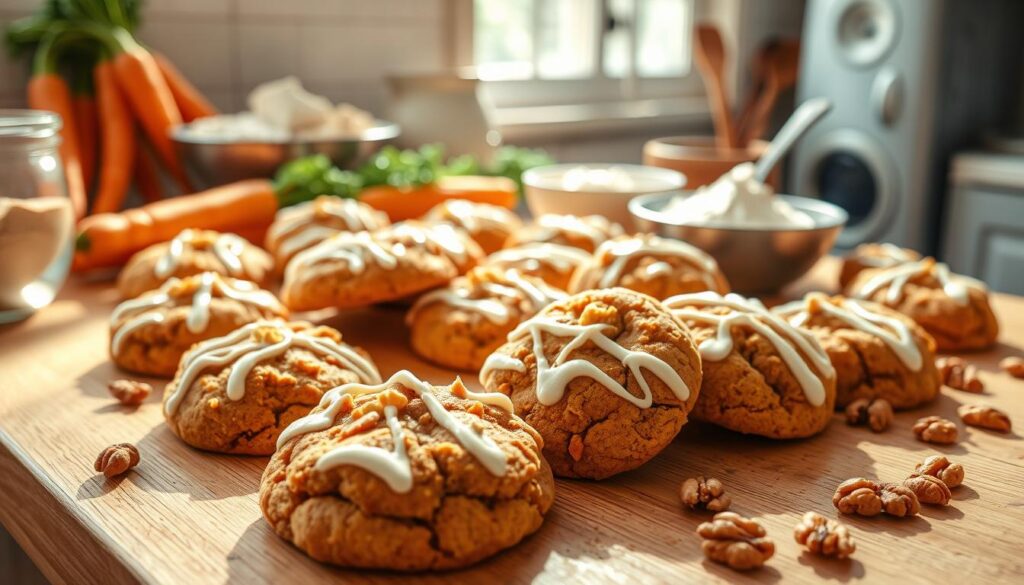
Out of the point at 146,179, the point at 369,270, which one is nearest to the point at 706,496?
the point at 369,270

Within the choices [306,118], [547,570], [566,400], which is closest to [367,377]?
[566,400]

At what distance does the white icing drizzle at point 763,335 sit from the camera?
108 cm

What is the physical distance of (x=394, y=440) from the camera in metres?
0.83

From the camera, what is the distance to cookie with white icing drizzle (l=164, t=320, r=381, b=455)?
3.37 ft

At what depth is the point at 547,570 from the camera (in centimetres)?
79

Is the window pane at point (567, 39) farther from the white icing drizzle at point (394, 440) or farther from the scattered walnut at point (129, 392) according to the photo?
the white icing drizzle at point (394, 440)

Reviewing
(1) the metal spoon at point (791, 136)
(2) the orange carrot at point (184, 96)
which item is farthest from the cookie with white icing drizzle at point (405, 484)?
(2) the orange carrot at point (184, 96)

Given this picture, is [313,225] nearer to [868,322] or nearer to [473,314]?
[473,314]

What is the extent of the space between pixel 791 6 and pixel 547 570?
3.87 metres

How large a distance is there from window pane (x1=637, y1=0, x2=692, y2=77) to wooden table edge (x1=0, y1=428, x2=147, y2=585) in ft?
10.5

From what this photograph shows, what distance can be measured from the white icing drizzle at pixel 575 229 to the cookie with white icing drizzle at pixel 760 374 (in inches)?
21.6

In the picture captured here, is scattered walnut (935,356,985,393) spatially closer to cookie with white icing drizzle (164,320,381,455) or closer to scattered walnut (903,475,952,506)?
scattered walnut (903,475,952,506)

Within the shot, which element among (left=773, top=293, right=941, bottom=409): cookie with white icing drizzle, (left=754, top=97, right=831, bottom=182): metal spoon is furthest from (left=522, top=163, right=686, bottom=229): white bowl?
(left=773, top=293, right=941, bottom=409): cookie with white icing drizzle

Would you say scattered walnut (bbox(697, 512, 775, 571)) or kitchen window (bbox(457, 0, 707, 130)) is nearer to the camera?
scattered walnut (bbox(697, 512, 775, 571))
